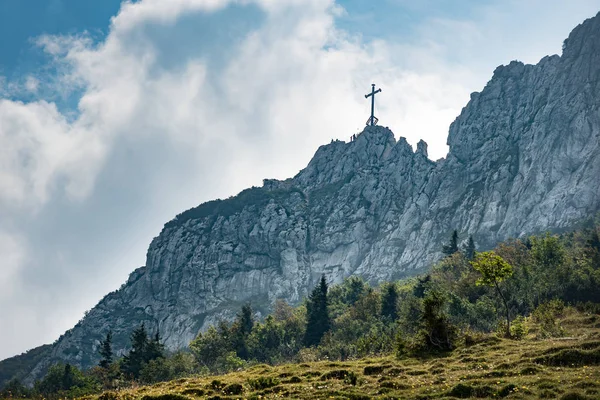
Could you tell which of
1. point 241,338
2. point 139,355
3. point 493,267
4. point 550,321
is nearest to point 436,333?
point 493,267

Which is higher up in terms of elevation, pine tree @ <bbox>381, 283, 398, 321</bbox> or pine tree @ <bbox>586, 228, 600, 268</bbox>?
pine tree @ <bbox>586, 228, 600, 268</bbox>

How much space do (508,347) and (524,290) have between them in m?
48.9

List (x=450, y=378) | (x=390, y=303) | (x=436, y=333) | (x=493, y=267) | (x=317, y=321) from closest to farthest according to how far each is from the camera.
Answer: (x=450, y=378) → (x=436, y=333) → (x=493, y=267) → (x=317, y=321) → (x=390, y=303)

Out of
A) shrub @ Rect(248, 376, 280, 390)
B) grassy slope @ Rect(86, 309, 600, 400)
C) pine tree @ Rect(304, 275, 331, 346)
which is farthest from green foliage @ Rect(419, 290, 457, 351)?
pine tree @ Rect(304, 275, 331, 346)

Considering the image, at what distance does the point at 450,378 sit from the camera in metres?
33.5

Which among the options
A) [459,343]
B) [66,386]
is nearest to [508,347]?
[459,343]

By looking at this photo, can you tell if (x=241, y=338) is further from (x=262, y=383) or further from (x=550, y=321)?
(x=262, y=383)

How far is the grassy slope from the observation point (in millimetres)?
28719

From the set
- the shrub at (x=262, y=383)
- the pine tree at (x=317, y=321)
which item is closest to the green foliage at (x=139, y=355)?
the pine tree at (x=317, y=321)

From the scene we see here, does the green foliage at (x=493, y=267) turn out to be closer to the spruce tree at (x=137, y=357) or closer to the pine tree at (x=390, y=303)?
Answer: the pine tree at (x=390, y=303)

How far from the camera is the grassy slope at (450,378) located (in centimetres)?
2872

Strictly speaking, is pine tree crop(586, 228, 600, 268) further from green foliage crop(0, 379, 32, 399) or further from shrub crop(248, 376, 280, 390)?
green foliage crop(0, 379, 32, 399)

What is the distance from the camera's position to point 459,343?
46.6 metres

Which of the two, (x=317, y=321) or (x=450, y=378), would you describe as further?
(x=317, y=321)
